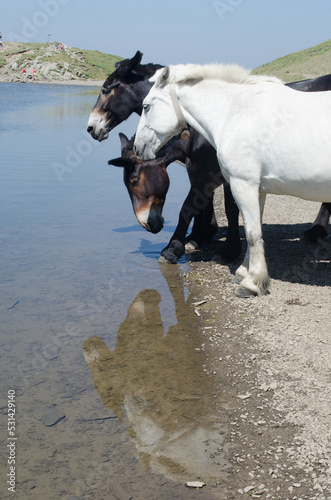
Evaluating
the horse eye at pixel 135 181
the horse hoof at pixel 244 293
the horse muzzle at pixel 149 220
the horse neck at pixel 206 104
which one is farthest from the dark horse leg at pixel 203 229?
the horse hoof at pixel 244 293

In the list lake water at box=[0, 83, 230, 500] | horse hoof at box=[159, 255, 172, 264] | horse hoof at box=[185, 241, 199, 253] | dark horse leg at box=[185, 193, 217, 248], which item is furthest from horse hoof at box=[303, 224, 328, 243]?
horse hoof at box=[159, 255, 172, 264]

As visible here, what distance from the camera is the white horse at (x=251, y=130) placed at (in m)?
5.18

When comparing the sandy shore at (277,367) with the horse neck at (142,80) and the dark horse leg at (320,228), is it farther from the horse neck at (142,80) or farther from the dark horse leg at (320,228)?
the horse neck at (142,80)

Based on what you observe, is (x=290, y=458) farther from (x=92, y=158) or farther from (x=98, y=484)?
(x=92, y=158)

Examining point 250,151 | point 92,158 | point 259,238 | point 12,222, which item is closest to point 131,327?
point 259,238

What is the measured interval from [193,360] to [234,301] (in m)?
1.30

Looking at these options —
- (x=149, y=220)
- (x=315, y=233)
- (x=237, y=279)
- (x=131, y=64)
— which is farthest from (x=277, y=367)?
(x=131, y=64)

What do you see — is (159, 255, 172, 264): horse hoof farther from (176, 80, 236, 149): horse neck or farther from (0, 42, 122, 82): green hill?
(0, 42, 122, 82): green hill

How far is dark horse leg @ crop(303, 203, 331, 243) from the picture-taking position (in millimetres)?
7672

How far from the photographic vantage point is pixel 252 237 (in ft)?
18.5

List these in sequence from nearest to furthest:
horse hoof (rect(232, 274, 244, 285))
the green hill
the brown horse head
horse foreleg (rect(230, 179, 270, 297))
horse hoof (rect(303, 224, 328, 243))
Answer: horse foreleg (rect(230, 179, 270, 297)) < horse hoof (rect(232, 274, 244, 285)) < the brown horse head < horse hoof (rect(303, 224, 328, 243)) < the green hill

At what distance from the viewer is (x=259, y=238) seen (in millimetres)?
5645

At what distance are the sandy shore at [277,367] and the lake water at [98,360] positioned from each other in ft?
0.62

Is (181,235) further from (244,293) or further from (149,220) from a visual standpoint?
(244,293)
